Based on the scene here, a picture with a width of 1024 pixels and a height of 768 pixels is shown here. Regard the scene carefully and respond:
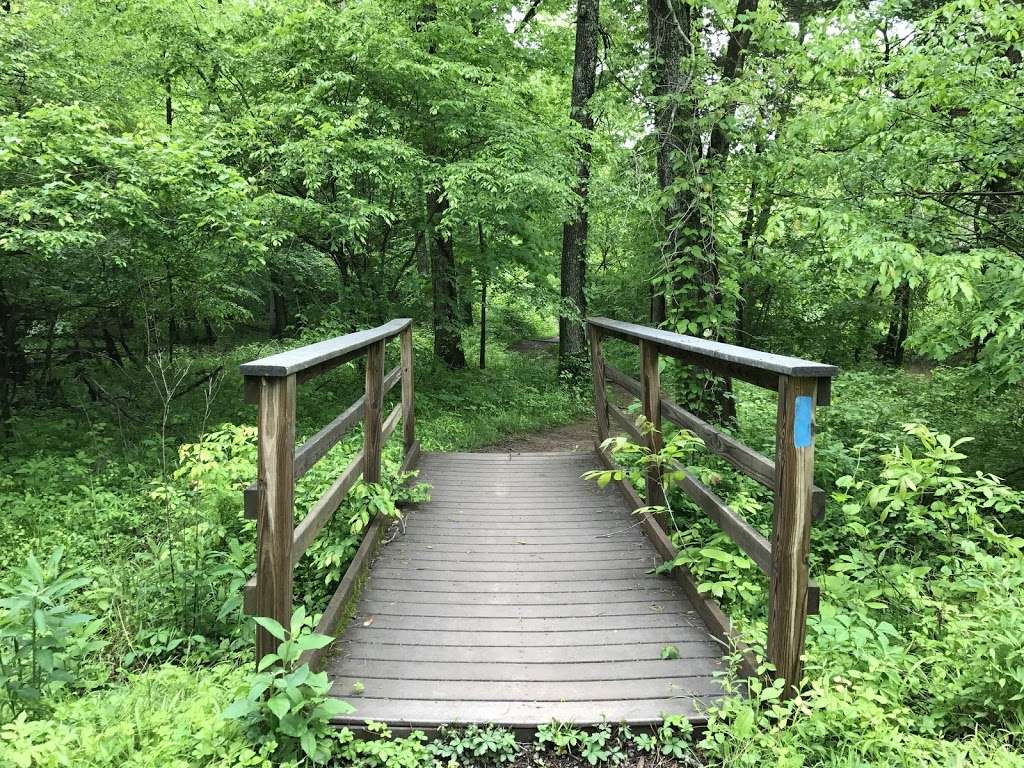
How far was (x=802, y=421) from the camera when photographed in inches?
88.9

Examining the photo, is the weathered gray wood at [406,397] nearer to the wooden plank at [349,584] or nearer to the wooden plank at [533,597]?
the wooden plank at [349,584]

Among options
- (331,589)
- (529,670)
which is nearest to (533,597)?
(529,670)

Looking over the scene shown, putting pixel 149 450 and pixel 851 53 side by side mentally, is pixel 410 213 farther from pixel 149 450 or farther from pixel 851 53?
pixel 851 53

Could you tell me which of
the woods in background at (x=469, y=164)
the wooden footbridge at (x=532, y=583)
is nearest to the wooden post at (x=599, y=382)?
the woods in background at (x=469, y=164)

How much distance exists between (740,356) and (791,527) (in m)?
0.74

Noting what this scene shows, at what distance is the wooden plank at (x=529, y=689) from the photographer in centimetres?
246

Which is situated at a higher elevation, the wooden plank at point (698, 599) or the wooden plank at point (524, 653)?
the wooden plank at point (698, 599)

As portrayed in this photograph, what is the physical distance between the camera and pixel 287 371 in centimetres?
220

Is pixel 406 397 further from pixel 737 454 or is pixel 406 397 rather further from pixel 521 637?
pixel 737 454

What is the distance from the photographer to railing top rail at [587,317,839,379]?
2227 millimetres

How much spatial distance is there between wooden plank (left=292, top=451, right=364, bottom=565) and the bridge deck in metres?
0.57

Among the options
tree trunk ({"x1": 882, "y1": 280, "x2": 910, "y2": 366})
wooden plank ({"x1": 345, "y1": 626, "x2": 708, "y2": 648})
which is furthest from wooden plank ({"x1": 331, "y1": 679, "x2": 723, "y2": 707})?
tree trunk ({"x1": 882, "y1": 280, "x2": 910, "y2": 366})

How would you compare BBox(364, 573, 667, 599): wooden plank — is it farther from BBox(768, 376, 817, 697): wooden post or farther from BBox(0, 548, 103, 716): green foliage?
BBox(0, 548, 103, 716): green foliage

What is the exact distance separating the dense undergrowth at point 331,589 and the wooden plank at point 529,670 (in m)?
0.29
